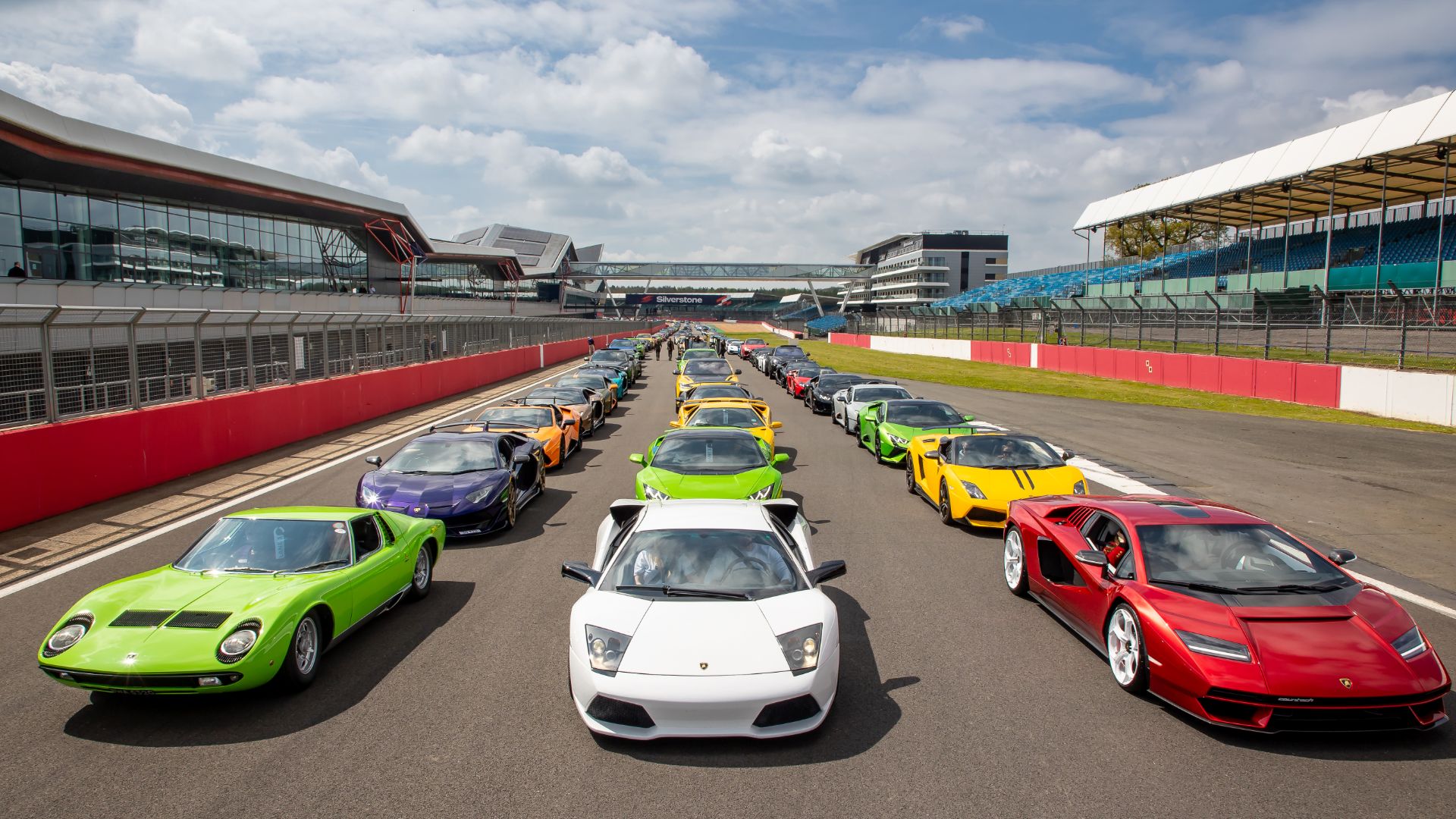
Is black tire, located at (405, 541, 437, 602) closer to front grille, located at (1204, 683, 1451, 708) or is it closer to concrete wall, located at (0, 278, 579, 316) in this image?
front grille, located at (1204, 683, 1451, 708)

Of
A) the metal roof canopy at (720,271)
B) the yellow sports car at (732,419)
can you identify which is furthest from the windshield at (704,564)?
the metal roof canopy at (720,271)

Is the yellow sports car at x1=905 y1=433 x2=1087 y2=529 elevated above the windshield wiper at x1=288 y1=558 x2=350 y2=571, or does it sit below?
below

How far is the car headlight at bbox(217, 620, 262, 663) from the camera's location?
5340 millimetres

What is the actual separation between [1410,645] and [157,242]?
151 feet

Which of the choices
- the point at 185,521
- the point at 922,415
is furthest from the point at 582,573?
the point at 922,415

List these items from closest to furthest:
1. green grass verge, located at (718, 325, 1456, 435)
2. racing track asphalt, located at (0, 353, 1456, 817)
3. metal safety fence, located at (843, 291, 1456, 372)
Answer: racing track asphalt, located at (0, 353, 1456, 817) < green grass verge, located at (718, 325, 1456, 435) < metal safety fence, located at (843, 291, 1456, 372)

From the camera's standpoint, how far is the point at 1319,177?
4194 cm

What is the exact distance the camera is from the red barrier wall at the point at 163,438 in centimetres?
1077

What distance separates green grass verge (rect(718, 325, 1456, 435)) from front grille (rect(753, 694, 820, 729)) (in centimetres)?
2219

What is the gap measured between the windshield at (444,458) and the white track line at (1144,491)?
8783 millimetres

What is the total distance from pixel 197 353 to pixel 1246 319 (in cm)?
3593

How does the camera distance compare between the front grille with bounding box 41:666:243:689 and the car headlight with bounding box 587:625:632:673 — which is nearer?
the car headlight with bounding box 587:625:632:673

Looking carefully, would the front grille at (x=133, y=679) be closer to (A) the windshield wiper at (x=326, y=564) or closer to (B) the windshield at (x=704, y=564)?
(A) the windshield wiper at (x=326, y=564)

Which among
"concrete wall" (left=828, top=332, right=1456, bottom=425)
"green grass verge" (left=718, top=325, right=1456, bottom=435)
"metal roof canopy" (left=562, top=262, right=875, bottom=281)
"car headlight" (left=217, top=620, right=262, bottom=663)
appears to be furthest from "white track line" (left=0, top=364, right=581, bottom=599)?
"metal roof canopy" (left=562, top=262, right=875, bottom=281)
